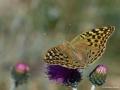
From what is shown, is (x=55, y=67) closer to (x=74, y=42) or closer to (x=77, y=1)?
(x=74, y=42)

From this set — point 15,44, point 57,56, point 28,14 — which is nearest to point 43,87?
point 15,44

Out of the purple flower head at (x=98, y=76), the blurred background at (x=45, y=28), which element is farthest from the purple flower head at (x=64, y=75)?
the blurred background at (x=45, y=28)

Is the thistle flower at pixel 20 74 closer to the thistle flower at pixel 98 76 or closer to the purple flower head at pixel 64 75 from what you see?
the purple flower head at pixel 64 75

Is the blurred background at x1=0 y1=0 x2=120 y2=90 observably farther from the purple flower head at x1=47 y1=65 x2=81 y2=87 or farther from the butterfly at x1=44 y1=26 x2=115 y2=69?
the butterfly at x1=44 y1=26 x2=115 y2=69

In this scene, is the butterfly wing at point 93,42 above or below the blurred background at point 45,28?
below

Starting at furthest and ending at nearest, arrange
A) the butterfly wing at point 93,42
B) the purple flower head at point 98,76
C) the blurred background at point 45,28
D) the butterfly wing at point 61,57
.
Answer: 1. the blurred background at point 45,28
2. the purple flower head at point 98,76
3. the butterfly wing at point 93,42
4. the butterfly wing at point 61,57
